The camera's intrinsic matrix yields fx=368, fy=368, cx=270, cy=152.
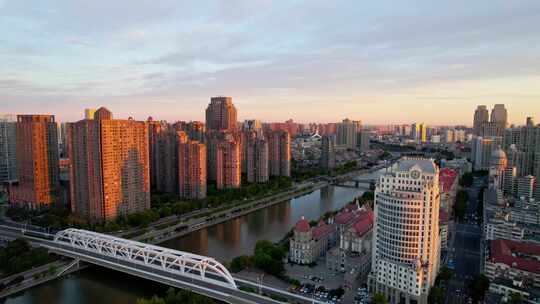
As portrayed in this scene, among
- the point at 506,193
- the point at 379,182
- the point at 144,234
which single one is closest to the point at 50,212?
the point at 144,234

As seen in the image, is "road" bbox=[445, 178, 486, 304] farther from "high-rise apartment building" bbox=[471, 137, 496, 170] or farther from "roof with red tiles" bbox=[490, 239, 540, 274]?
"high-rise apartment building" bbox=[471, 137, 496, 170]

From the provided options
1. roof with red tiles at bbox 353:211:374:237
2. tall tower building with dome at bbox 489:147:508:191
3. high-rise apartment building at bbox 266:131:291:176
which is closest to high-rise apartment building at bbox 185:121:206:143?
high-rise apartment building at bbox 266:131:291:176

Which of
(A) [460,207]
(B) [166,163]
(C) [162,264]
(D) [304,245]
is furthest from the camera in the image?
(B) [166,163]

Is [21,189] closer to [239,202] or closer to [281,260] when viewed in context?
[239,202]

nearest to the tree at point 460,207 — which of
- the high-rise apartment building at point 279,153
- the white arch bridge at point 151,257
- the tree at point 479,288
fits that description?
the tree at point 479,288

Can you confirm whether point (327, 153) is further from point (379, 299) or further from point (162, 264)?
point (379, 299)

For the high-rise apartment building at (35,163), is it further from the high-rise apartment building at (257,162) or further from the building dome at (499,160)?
the building dome at (499,160)

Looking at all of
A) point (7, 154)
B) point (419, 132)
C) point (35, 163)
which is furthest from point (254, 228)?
point (419, 132)
